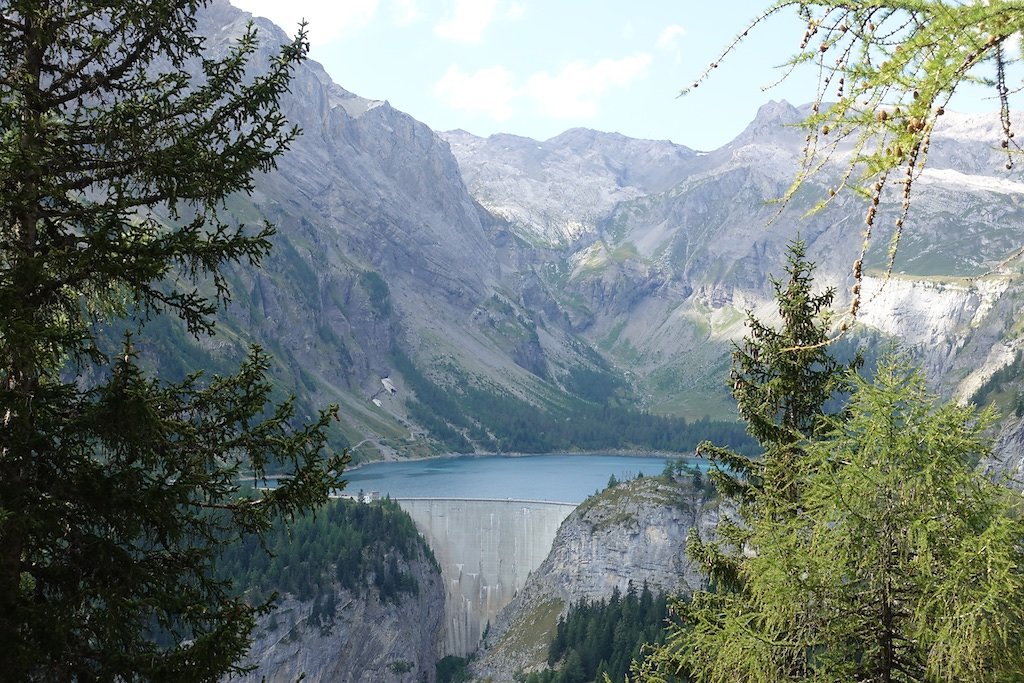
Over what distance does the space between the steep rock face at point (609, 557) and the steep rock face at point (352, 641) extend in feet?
38.0

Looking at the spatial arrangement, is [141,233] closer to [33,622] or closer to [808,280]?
[33,622]

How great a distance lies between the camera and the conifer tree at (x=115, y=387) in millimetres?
8375

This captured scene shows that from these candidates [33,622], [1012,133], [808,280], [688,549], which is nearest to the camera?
[1012,133]

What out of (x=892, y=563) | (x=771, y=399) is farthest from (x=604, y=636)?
(x=892, y=563)

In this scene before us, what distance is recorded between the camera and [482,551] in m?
129

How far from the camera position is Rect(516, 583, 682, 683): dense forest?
83000mm

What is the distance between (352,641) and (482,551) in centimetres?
2756

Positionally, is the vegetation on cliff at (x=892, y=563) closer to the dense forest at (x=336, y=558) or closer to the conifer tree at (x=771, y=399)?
the conifer tree at (x=771, y=399)

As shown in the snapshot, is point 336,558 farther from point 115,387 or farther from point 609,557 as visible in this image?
point 115,387

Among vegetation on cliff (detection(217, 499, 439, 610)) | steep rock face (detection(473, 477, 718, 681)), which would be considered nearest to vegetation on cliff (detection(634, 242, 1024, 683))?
steep rock face (detection(473, 477, 718, 681))

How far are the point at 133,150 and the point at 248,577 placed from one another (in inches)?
4358

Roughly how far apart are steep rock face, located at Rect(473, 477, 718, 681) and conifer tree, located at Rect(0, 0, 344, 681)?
88.1 meters

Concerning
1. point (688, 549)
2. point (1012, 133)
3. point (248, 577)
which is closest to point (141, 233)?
point (1012, 133)

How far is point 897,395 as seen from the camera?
10.6m
